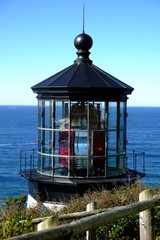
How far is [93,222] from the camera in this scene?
4.79m

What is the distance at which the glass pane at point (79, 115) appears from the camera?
456 inches

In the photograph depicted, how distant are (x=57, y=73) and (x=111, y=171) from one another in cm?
323

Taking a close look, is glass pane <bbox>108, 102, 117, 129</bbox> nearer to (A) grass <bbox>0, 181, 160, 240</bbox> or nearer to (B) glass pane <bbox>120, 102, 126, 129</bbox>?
(B) glass pane <bbox>120, 102, 126, 129</bbox>

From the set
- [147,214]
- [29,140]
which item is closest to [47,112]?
[147,214]

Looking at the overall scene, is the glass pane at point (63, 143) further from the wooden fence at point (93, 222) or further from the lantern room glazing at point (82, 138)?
the wooden fence at point (93, 222)

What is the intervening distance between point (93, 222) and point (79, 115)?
22.8ft

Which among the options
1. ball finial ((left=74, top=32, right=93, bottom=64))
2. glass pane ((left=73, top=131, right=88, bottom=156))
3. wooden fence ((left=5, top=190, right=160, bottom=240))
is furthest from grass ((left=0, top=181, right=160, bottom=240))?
ball finial ((left=74, top=32, right=93, bottom=64))

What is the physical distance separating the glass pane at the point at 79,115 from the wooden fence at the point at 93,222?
5118 millimetres

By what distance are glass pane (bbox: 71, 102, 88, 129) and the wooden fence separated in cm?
512

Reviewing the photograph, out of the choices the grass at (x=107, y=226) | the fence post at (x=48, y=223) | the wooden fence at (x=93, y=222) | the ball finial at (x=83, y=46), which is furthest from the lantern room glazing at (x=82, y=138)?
the fence post at (x=48, y=223)

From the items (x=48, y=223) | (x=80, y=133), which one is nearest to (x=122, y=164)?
(x=80, y=133)

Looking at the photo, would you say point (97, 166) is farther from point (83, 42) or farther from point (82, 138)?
point (83, 42)

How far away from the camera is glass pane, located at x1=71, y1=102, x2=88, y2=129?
456 inches

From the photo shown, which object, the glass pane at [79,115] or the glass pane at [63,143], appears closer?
the glass pane at [79,115]
